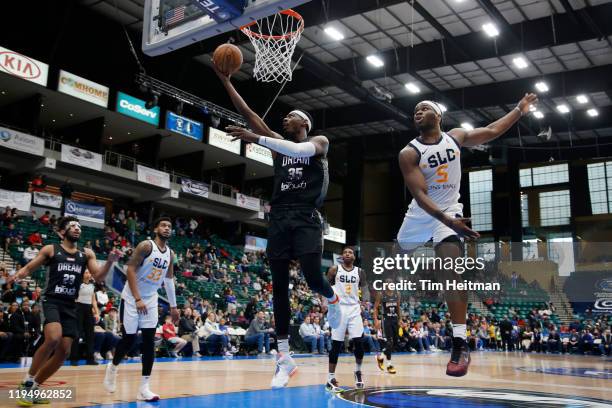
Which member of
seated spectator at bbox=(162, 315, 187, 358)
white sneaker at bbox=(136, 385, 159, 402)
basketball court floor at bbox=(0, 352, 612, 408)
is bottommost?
basketball court floor at bbox=(0, 352, 612, 408)

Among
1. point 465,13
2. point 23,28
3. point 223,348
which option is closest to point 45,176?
point 23,28

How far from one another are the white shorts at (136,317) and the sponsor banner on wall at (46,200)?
16049 millimetres

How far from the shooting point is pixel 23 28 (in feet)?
67.5

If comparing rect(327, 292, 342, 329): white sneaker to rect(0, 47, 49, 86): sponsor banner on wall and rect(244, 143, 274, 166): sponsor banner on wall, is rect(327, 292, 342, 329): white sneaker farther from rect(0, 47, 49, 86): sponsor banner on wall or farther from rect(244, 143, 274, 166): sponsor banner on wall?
rect(244, 143, 274, 166): sponsor banner on wall

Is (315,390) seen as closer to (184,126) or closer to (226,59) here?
(226,59)

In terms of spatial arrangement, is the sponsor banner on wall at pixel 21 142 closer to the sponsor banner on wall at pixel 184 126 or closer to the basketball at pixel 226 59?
the sponsor banner on wall at pixel 184 126

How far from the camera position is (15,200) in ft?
63.1

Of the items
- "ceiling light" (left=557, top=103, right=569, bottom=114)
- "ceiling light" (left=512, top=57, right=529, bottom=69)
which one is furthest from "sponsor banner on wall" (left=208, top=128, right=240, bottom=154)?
"ceiling light" (left=557, top=103, right=569, bottom=114)

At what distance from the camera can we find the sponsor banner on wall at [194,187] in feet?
86.2

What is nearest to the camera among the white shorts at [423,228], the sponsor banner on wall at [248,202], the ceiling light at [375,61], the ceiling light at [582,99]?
the white shorts at [423,228]

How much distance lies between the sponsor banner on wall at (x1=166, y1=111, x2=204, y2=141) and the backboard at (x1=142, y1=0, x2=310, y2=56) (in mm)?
17799

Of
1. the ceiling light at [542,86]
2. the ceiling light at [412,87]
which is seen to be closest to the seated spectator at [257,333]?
the ceiling light at [412,87]

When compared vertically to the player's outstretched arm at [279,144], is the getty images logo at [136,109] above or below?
above

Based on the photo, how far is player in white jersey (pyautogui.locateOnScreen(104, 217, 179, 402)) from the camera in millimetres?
6301
